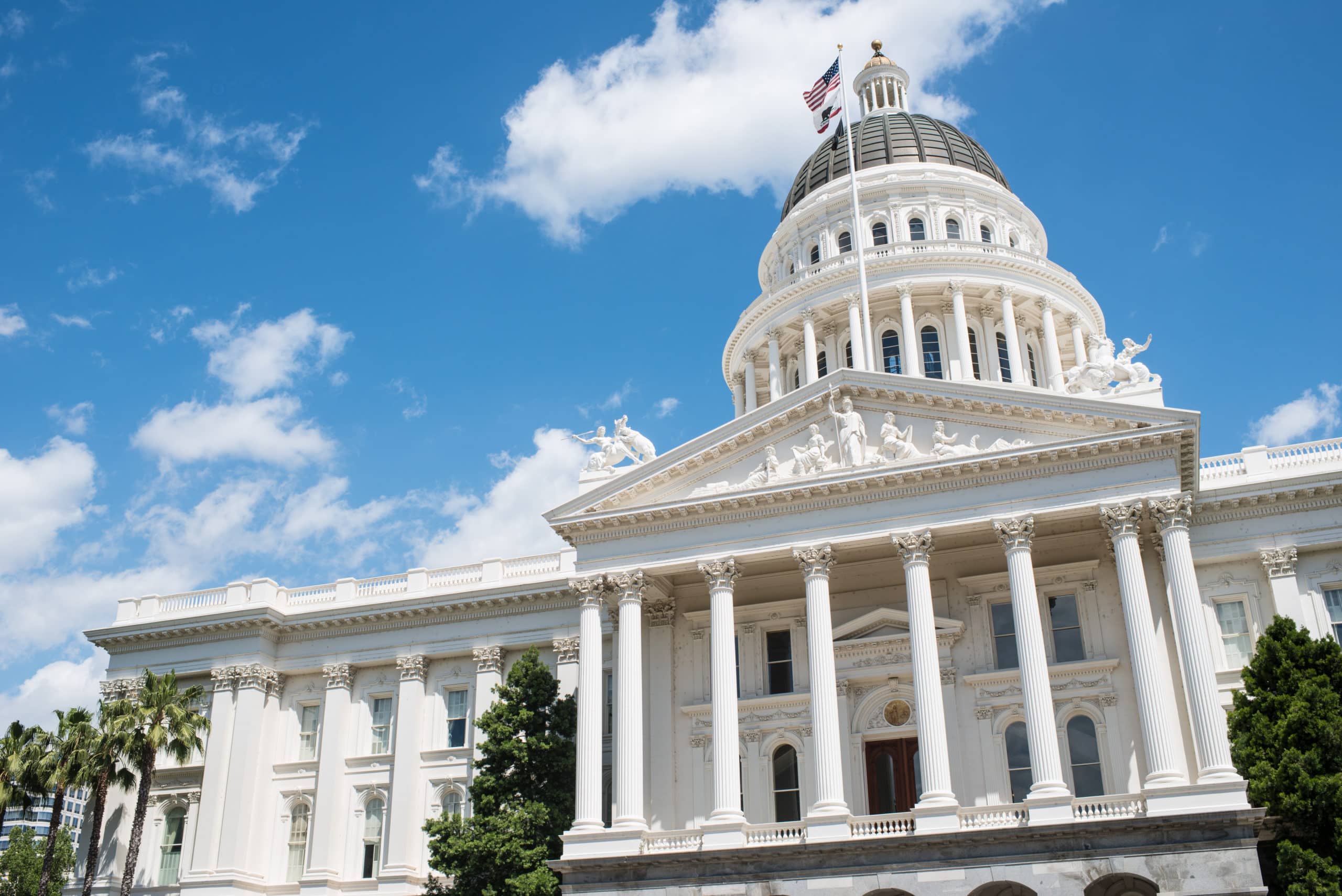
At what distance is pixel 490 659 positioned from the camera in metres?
42.2

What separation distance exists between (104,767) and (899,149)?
40690 millimetres

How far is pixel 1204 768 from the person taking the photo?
2806cm

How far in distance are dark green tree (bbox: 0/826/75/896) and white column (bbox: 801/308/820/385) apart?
38.2 metres

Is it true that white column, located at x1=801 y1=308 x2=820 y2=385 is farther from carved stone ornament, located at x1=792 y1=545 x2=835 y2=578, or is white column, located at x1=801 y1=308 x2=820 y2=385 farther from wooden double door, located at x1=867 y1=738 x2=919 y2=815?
wooden double door, located at x1=867 y1=738 x2=919 y2=815

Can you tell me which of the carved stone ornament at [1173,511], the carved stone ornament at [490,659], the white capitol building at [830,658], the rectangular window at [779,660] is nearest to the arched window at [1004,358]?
the white capitol building at [830,658]

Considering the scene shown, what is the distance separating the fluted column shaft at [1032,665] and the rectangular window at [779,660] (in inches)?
281

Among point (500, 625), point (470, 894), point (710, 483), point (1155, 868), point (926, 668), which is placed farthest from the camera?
point (500, 625)

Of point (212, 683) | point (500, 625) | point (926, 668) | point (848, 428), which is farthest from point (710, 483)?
point (212, 683)

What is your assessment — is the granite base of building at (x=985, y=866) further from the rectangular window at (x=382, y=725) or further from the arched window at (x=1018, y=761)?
the rectangular window at (x=382, y=725)

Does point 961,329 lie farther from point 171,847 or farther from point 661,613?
point 171,847

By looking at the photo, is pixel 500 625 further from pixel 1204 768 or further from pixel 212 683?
pixel 1204 768

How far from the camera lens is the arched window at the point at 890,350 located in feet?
175

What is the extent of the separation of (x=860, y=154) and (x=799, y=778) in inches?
1299

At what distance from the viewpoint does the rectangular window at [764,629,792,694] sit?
122 ft
